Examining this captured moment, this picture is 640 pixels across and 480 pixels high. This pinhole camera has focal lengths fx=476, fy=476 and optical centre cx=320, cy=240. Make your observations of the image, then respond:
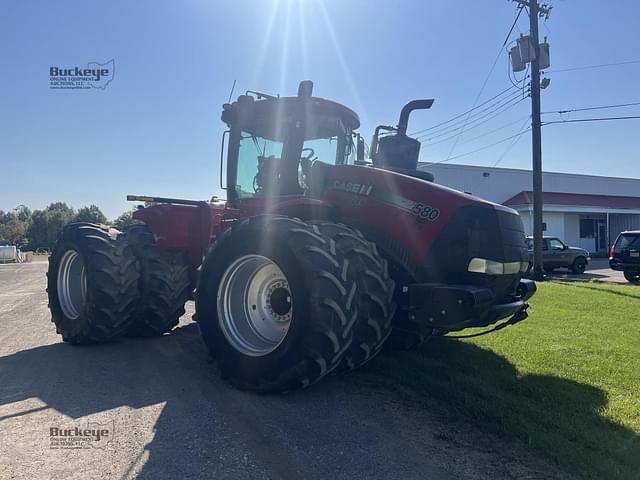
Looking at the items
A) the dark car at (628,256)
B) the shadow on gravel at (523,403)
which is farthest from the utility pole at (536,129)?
the shadow on gravel at (523,403)

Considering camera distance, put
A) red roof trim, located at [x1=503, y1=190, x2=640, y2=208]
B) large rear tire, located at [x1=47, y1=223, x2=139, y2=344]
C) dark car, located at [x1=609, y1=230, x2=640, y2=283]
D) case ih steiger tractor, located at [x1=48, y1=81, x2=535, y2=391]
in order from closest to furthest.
Result: case ih steiger tractor, located at [x1=48, y1=81, x2=535, y2=391]
large rear tire, located at [x1=47, y1=223, x2=139, y2=344]
dark car, located at [x1=609, y1=230, x2=640, y2=283]
red roof trim, located at [x1=503, y1=190, x2=640, y2=208]

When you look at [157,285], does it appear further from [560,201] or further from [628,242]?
[560,201]

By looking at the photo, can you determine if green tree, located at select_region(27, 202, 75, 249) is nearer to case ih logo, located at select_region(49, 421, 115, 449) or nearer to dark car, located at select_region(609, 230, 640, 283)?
dark car, located at select_region(609, 230, 640, 283)

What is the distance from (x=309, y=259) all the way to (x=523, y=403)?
211cm

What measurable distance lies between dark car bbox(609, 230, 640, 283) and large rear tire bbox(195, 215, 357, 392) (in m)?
16.5

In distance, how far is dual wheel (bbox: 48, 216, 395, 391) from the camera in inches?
141

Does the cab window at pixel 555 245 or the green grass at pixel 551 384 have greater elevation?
the cab window at pixel 555 245

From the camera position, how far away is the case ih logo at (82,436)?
10.5ft

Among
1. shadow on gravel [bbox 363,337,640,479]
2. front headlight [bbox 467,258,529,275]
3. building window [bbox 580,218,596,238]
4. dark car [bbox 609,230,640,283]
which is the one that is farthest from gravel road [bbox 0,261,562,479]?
building window [bbox 580,218,596,238]

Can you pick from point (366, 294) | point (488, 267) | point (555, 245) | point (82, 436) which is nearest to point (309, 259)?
point (366, 294)

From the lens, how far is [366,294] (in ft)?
12.2

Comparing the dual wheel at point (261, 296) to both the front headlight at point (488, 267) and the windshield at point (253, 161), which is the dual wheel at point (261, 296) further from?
the windshield at point (253, 161)

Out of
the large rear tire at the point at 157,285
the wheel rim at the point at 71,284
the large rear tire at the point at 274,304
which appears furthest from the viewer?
the wheel rim at the point at 71,284

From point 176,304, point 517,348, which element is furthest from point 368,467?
point 176,304
